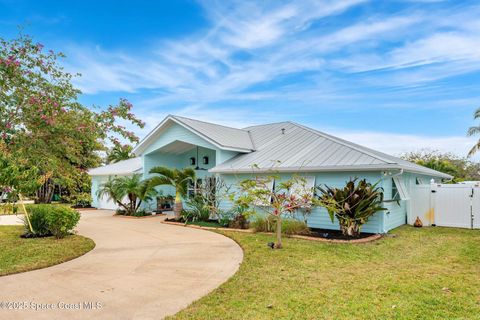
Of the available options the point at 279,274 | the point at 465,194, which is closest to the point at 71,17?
the point at 279,274

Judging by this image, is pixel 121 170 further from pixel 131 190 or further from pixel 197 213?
pixel 197 213

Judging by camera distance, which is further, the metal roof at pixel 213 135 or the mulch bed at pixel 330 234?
the metal roof at pixel 213 135

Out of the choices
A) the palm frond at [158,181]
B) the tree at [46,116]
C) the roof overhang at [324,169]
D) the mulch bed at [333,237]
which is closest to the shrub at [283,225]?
the mulch bed at [333,237]

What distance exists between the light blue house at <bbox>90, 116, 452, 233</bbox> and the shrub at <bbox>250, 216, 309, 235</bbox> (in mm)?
1237

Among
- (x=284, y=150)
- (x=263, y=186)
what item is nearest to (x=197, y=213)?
(x=284, y=150)

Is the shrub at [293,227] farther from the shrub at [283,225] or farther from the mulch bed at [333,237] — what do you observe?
the mulch bed at [333,237]

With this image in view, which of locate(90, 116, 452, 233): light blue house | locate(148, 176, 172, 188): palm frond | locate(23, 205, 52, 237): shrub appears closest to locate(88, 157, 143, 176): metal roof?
locate(90, 116, 452, 233): light blue house

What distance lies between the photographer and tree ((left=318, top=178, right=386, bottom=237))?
11.0 meters

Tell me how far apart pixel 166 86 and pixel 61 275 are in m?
12.6

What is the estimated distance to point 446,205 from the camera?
1425 centimetres

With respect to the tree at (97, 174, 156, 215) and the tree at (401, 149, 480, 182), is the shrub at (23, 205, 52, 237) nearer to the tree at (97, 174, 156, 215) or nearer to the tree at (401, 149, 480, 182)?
the tree at (97, 174, 156, 215)

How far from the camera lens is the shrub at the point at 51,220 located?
10789mm

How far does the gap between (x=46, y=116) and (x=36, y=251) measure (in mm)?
3847

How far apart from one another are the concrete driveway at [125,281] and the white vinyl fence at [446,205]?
9.80m
